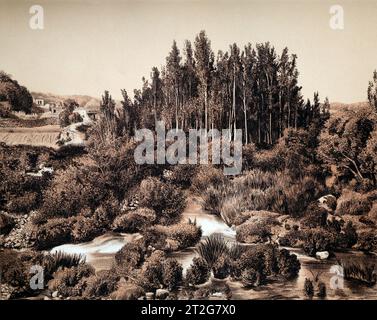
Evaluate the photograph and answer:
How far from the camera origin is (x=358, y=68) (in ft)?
22.3

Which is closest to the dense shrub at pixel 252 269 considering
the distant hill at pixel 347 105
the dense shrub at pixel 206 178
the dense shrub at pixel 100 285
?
the dense shrub at pixel 206 178

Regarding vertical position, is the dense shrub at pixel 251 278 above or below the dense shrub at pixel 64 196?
below

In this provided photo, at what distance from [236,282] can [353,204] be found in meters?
1.93

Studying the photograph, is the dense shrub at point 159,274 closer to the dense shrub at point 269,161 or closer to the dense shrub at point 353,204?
the dense shrub at point 269,161

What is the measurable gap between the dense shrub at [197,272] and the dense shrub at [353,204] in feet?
6.50

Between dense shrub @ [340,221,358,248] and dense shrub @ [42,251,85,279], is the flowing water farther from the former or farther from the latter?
dense shrub @ [340,221,358,248]

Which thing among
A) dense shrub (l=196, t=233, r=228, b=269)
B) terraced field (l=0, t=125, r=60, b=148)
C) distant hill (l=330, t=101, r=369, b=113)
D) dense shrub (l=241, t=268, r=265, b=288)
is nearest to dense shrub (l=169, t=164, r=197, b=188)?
dense shrub (l=196, t=233, r=228, b=269)

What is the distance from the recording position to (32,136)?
267 inches

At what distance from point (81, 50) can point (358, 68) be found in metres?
3.93

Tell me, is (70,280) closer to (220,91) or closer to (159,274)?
(159,274)

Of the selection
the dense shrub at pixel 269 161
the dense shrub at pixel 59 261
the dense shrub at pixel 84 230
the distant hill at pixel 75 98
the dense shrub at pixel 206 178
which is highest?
the distant hill at pixel 75 98

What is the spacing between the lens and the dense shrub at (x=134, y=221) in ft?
21.6
